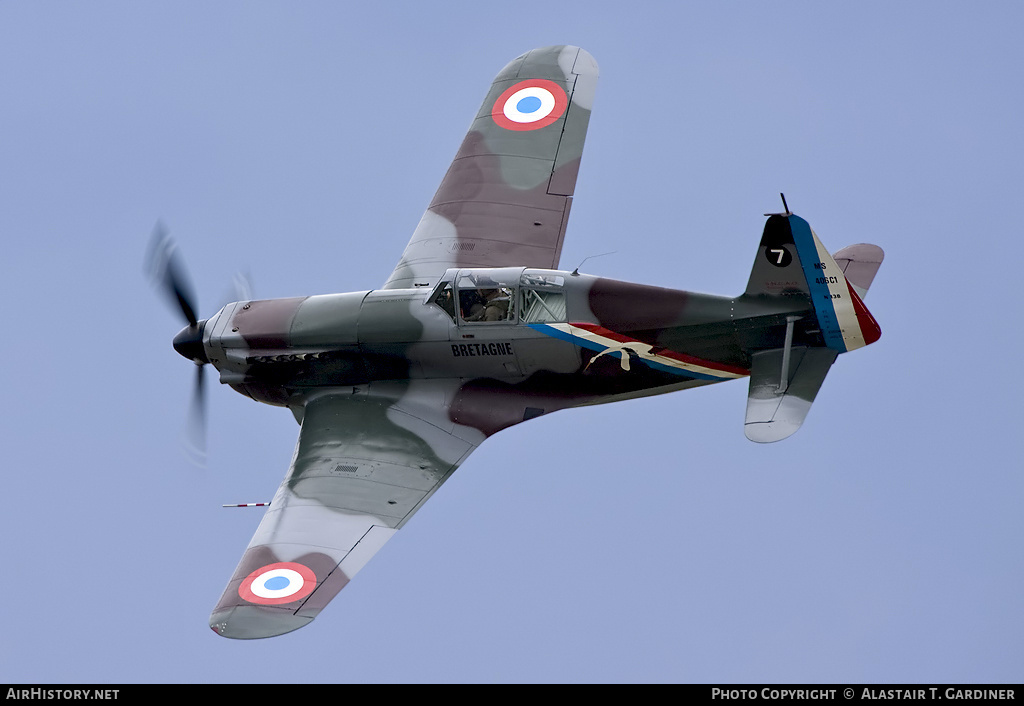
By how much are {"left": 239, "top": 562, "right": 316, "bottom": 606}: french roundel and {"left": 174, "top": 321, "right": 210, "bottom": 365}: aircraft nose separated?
4.27 meters

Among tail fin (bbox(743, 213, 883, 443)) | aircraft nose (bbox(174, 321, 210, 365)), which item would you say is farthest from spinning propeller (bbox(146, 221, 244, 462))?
tail fin (bbox(743, 213, 883, 443))

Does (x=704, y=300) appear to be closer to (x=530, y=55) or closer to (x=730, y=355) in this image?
(x=730, y=355)

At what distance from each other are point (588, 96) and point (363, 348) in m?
5.94

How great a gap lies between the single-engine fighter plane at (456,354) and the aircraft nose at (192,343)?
3 centimetres

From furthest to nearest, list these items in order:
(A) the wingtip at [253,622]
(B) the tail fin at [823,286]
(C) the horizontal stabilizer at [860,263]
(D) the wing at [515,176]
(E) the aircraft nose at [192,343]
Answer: (D) the wing at [515,176]
(E) the aircraft nose at [192,343]
(C) the horizontal stabilizer at [860,263]
(B) the tail fin at [823,286]
(A) the wingtip at [253,622]

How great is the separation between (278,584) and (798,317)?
21.7 ft

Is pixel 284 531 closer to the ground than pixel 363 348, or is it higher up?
closer to the ground

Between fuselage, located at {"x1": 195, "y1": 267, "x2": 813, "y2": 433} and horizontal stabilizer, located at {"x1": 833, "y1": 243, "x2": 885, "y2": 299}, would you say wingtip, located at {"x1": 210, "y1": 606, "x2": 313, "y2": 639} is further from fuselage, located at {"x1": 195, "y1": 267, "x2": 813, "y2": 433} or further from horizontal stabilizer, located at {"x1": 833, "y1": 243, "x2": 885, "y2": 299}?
horizontal stabilizer, located at {"x1": 833, "y1": 243, "x2": 885, "y2": 299}

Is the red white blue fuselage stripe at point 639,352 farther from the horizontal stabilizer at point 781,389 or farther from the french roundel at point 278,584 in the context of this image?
the french roundel at point 278,584

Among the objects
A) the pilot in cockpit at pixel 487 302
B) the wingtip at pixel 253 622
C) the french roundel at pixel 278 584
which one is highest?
the pilot in cockpit at pixel 487 302

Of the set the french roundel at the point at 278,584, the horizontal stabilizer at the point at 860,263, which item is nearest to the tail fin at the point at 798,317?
the horizontal stabilizer at the point at 860,263

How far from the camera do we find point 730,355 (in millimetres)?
21031

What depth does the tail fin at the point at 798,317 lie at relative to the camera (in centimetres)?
2017
